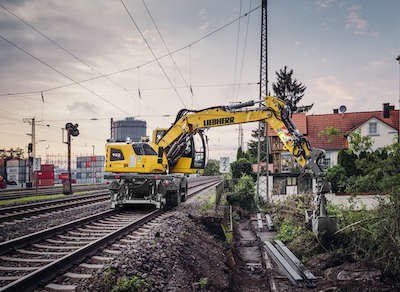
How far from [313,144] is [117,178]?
23.2 meters

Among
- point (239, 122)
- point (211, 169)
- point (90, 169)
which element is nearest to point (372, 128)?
point (239, 122)

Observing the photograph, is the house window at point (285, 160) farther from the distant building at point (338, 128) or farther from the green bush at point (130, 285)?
the green bush at point (130, 285)

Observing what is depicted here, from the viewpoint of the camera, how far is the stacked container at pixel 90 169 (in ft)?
189

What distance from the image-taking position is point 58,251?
6.93 m

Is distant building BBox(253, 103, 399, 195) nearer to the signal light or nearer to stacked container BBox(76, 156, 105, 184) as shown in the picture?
the signal light

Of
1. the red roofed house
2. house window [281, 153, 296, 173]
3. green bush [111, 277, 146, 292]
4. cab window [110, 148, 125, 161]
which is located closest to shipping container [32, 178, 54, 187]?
the red roofed house

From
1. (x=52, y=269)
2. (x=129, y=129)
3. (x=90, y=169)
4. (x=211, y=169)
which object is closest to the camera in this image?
(x=52, y=269)

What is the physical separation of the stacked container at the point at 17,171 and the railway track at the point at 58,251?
115ft

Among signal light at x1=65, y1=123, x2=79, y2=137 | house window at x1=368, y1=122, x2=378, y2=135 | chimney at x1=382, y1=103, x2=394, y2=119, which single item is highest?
chimney at x1=382, y1=103, x2=394, y2=119

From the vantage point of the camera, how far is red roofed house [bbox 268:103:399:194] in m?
30.1

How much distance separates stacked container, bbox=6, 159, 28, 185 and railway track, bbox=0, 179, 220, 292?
34.9m

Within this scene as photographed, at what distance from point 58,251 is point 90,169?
2166 inches

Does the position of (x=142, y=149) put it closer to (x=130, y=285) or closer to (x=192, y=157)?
(x=192, y=157)

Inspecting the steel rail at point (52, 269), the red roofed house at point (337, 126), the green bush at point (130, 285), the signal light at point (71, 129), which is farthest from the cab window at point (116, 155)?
the red roofed house at point (337, 126)
